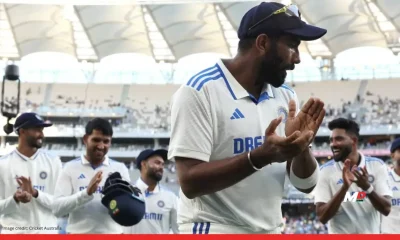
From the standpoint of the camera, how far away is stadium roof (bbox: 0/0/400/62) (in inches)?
1321

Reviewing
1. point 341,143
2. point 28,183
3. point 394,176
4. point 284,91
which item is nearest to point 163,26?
point 394,176

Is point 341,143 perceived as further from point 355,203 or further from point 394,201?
point 394,201

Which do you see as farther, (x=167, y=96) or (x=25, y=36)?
(x=167, y=96)

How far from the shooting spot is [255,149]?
233cm

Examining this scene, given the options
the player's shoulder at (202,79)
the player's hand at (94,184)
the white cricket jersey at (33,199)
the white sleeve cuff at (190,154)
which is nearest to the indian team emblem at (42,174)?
the white cricket jersey at (33,199)

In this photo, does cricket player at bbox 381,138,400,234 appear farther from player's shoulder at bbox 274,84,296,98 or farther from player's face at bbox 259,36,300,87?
player's face at bbox 259,36,300,87

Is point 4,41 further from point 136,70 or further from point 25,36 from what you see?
point 136,70

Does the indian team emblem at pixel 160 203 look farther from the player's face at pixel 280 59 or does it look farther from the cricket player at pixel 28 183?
the player's face at pixel 280 59

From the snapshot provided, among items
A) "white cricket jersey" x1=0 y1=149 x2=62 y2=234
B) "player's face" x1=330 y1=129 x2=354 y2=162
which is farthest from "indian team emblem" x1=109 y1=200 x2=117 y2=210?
"player's face" x1=330 y1=129 x2=354 y2=162

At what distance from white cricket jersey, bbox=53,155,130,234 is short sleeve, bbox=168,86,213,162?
3045 mm

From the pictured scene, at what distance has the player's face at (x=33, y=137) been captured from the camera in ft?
18.9

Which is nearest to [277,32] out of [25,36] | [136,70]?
[25,36]

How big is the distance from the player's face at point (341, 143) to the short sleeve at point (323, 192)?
0.22 m

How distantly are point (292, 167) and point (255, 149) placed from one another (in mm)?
387
